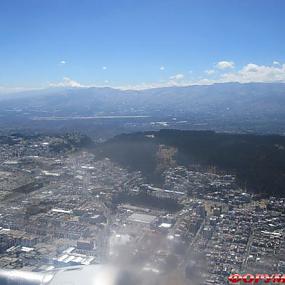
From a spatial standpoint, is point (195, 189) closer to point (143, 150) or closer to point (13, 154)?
point (143, 150)

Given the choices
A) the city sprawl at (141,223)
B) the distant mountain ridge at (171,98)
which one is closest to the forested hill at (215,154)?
the city sprawl at (141,223)

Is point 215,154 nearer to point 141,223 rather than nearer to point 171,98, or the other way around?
point 141,223

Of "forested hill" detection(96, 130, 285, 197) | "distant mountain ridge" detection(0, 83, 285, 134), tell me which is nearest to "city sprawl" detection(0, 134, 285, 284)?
"forested hill" detection(96, 130, 285, 197)

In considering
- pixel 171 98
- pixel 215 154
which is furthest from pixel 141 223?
pixel 171 98

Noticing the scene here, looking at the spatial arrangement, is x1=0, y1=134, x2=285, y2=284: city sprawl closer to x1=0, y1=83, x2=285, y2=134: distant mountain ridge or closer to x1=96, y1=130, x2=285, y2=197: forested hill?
x1=96, y1=130, x2=285, y2=197: forested hill

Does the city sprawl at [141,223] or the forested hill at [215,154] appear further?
the forested hill at [215,154]

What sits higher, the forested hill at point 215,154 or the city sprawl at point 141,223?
the forested hill at point 215,154

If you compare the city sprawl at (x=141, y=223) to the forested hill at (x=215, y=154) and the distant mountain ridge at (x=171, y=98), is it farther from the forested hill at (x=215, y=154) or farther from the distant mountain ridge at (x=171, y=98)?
the distant mountain ridge at (x=171, y=98)

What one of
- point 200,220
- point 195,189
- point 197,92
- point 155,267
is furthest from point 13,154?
point 197,92
